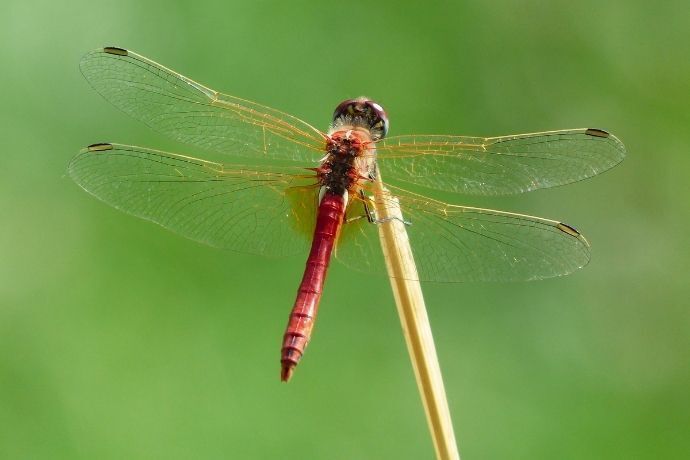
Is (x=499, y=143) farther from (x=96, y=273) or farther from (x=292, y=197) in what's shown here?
(x=96, y=273)

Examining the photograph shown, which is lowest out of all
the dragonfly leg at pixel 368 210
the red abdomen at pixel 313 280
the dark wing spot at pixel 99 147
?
the red abdomen at pixel 313 280

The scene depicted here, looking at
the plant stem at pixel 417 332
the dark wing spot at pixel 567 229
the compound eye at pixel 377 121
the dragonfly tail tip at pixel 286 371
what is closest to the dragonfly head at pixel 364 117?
the compound eye at pixel 377 121

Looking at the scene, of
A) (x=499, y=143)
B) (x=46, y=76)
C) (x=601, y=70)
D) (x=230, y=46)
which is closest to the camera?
(x=499, y=143)

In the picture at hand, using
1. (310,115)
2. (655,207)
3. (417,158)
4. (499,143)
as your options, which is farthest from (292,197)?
(655,207)

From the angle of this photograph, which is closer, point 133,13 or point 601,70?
point 133,13

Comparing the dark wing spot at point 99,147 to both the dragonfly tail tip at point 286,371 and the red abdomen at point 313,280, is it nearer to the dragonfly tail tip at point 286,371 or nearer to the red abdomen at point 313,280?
the red abdomen at point 313,280

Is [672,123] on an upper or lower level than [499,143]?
upper

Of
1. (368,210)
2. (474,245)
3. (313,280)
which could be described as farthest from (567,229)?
(313,280)
